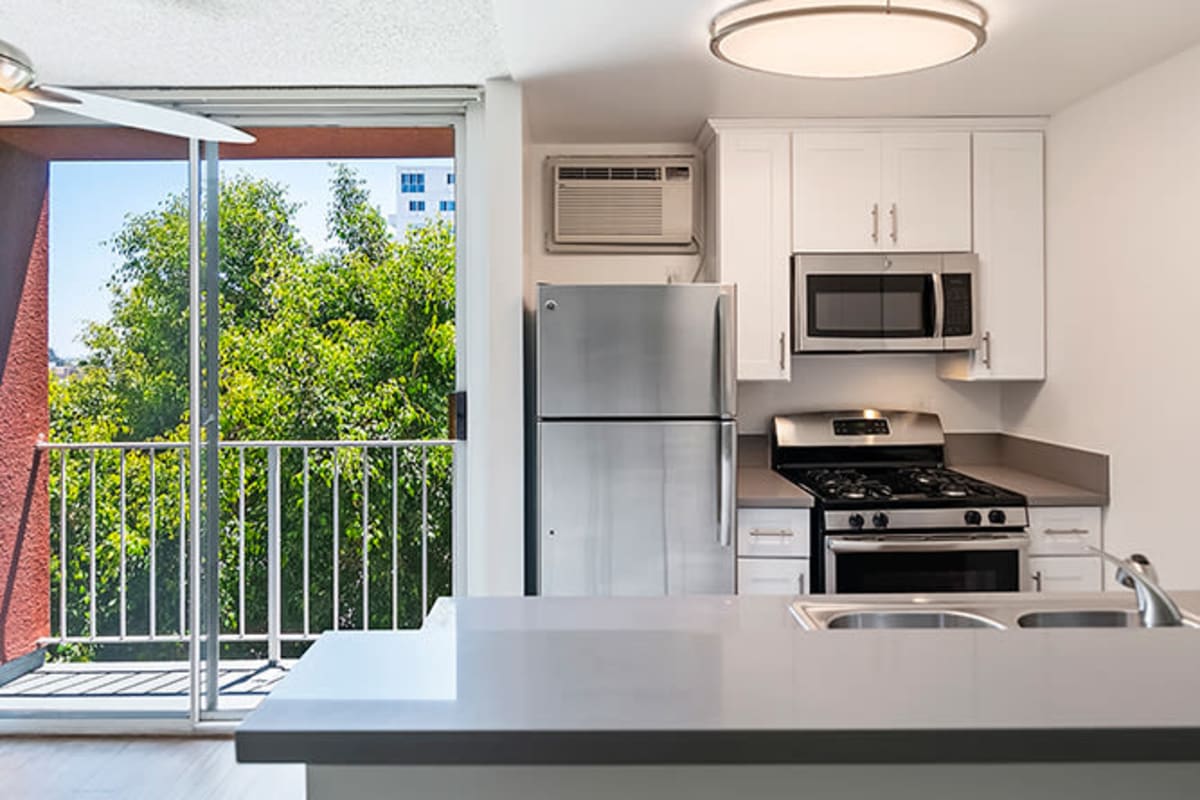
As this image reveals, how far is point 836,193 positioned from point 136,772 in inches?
126

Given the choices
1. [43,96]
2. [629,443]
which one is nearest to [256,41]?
[43,96]

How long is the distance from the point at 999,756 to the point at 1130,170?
274cm

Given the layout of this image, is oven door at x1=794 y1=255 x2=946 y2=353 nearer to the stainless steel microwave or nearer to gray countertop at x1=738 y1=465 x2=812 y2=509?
the stainless steel microwave

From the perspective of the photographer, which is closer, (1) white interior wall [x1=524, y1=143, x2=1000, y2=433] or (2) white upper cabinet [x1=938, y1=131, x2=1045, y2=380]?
(2) white upper cabinet [x1=938, y1=131, x2=1045, y2=380]

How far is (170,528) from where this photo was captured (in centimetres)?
363

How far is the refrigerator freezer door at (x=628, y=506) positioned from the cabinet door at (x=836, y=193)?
38.2 inches

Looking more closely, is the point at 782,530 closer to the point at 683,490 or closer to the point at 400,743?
the point at 683,490

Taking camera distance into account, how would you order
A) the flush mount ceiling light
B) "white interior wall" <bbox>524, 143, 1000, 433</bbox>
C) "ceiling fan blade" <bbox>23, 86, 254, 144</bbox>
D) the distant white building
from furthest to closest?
the distant white building, "white interior wall" <bbox>524, 143, 1000, 433</bbox>, the flush mount ceiling light, "ceiling fan blade" <bbox>23, 86, 254, 144</bbox>

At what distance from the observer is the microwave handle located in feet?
12.4

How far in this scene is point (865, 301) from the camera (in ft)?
12.5

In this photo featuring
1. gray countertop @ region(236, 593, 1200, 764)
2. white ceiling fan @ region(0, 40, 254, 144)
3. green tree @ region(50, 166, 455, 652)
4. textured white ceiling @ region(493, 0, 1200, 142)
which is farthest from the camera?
green tree @ region(50, 166, 455, 652)

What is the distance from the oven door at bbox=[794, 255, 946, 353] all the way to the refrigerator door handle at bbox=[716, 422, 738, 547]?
2.23 feet

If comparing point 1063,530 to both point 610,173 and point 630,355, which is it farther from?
point 610,173

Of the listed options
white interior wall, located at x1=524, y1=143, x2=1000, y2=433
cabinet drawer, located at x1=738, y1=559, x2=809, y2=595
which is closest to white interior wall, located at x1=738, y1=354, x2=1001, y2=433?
white interior wall, located at x1=524, y1=143, x2=1000, y2=433
